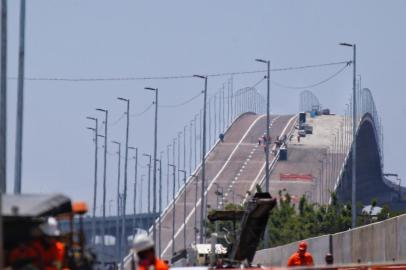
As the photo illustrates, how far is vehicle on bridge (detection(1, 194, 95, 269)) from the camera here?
17.8 m

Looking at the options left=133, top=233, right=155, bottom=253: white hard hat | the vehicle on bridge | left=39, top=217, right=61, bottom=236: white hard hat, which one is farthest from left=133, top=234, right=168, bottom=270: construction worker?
left=39, top=217, right=61, bottom=236: white hard hat

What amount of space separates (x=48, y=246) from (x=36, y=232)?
395 mm

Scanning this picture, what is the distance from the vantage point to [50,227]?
742 inches

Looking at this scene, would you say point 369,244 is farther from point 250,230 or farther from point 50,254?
point 50,254

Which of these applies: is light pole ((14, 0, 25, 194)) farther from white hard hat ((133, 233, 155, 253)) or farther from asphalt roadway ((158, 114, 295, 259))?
asphalt roadway ((158, 114, 295, 259))

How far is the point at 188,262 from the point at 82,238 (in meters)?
34.0

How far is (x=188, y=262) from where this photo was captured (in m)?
54.2

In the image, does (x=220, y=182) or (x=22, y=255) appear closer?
(x=22, y=255)

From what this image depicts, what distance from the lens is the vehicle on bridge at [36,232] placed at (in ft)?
58.3

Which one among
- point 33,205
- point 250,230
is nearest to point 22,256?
point 33,205

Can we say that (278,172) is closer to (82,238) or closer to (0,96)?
(0,96)

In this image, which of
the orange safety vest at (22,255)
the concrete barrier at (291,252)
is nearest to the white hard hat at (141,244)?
the orange safety vest at (22,255)

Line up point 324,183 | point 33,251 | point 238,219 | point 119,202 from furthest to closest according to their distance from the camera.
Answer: point 324,183 < point 119,202 < point 238,219 < point 33,251

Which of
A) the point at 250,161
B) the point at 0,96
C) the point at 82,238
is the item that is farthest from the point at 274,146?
the point at 82,238
